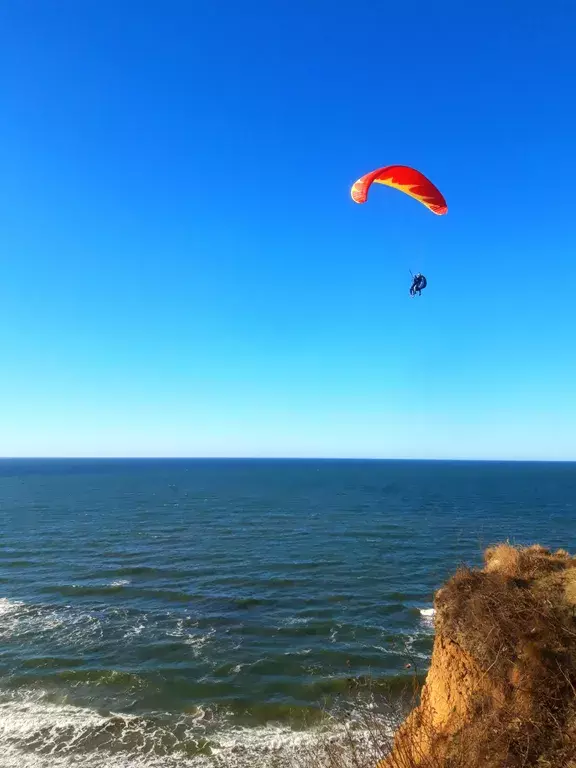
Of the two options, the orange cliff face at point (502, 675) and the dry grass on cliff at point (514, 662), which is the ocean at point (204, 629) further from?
the orange cliff face at point (502, 675)

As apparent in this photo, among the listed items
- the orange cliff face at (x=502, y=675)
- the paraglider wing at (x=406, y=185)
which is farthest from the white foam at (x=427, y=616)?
the paraglider wing at (x=406, y=185)

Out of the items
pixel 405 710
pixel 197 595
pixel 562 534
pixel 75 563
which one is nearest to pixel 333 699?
pixel 405 710

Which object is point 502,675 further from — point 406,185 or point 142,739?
point 406,185

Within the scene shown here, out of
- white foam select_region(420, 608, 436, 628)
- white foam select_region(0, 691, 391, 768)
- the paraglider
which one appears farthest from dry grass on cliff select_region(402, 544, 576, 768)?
white foam select_region(420, 608, 436, 628)

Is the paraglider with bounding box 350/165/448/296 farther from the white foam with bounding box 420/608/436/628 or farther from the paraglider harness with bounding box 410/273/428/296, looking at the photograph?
the white foam with bounding box 420/608/436/628

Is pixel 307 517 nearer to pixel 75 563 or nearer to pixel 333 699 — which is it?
pixel 75 563

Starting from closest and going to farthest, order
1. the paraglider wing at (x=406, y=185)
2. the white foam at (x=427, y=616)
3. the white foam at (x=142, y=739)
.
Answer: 1. the white foam at (x=142, y=739)
2. the paraglider wing at (x=406, y=185)
3. the white foam at (x=427, y=616)
